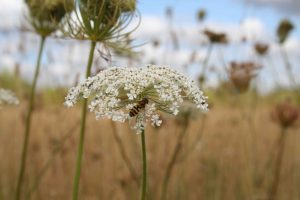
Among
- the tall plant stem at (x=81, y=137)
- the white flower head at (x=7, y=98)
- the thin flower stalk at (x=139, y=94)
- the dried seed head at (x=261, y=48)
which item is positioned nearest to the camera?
the thin flower stalk at (x=139, y=94)

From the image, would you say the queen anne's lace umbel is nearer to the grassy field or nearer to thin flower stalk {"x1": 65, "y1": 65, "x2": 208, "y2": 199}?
thin flower stalk {"x1": 65, "y1": 65, "x2": 208, "y2": 199}

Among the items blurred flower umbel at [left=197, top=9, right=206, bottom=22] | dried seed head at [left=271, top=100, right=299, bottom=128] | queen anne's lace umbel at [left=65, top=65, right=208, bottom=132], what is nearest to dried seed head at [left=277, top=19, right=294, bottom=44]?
dried seed head at [left=271, top=100, right=299, bottom=128]

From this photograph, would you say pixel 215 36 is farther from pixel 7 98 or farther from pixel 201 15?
pixel 7 98

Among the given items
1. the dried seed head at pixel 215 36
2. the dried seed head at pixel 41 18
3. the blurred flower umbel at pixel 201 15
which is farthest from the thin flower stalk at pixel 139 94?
the blurred flower umbel at pixel 201 15

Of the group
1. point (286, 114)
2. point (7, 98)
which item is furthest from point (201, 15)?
point (7, 98)

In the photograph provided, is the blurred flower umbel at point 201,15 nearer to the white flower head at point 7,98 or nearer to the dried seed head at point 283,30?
the dried seed head at point 283,30

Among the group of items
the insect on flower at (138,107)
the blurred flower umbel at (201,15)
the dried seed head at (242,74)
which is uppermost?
the blurred flower umbel at (201,15)
